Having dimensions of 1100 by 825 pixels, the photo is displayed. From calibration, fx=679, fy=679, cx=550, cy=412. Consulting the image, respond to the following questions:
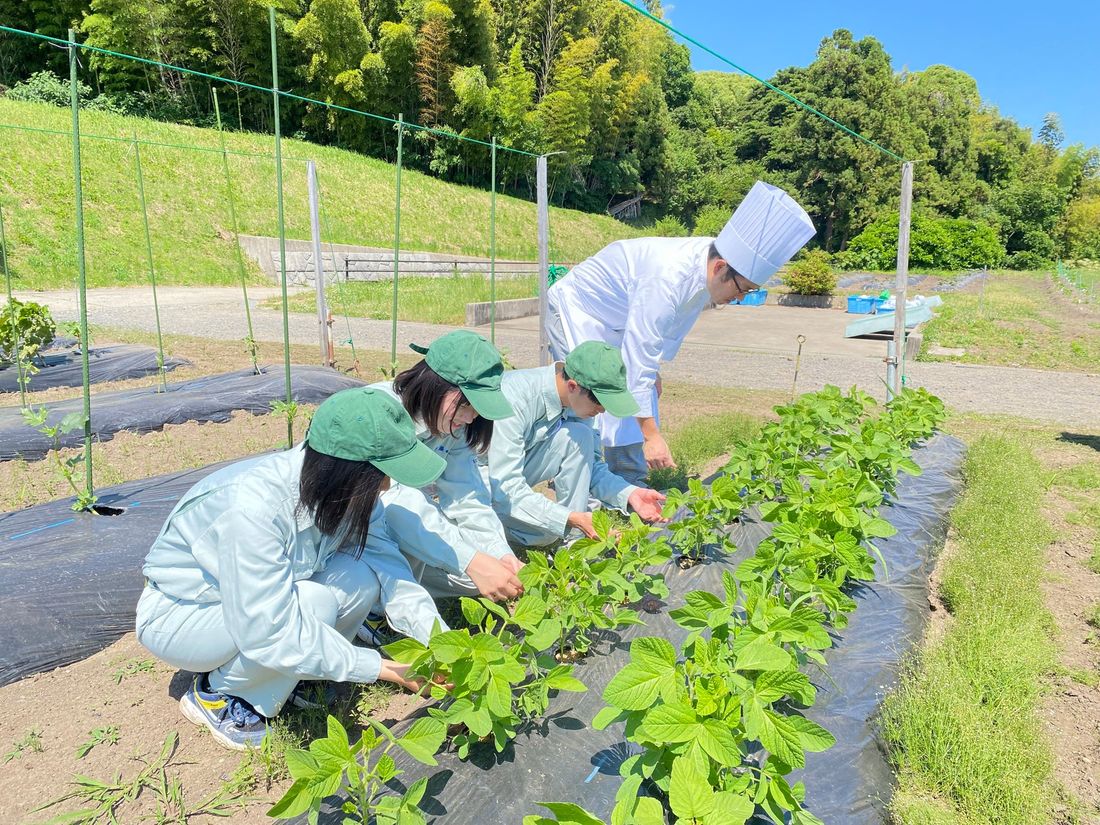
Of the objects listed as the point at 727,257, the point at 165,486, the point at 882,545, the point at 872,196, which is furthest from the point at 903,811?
the point at 872,196

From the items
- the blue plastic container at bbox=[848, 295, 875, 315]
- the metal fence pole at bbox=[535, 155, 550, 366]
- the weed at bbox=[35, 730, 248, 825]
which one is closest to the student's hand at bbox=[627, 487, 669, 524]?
the weed at bbox=[35, 730, 248, 825]

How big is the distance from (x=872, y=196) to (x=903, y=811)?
29707mm

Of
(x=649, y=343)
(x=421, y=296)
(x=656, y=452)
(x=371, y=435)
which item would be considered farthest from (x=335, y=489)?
(x=421, y=296)

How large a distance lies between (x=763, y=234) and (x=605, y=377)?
861mm

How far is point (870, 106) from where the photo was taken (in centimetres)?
2805

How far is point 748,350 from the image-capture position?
972 centimetres

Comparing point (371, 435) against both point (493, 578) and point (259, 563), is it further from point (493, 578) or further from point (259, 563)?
point (493, 578)

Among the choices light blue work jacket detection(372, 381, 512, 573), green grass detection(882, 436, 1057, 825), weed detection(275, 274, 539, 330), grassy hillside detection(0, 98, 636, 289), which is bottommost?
green grass detection(882, 436, 1057, 825)

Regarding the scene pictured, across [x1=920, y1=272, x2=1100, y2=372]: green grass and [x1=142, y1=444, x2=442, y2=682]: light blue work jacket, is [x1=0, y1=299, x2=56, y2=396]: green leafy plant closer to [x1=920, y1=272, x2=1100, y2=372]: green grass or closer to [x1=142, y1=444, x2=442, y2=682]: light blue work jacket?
[x1=142, y1=444, x2=442, y2=682]: light blue work jacket

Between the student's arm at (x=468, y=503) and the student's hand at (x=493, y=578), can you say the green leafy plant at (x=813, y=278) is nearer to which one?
the student's arm at (x=468, y=503)

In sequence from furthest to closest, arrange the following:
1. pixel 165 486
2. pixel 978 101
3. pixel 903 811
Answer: pixel 978 101 → pixel 165 486 → pixel 903 811

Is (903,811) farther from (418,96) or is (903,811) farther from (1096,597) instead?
(418,96)

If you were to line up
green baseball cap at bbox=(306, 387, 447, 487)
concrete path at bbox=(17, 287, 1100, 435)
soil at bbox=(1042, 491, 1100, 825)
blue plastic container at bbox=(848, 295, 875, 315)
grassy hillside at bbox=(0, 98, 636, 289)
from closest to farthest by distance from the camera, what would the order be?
green baseball cap at bbox=(306, 387, 447, 487) → soil at bbox=(1042, 491, 1100, 825) → concrete path at bbox=(17, 287, 1100, 435) → grassy hillside at bbox=(0, 98, 636, 289) → blue plastic container at bbox=(848, 295, 875, 315)

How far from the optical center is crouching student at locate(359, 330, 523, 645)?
5.84 feet
